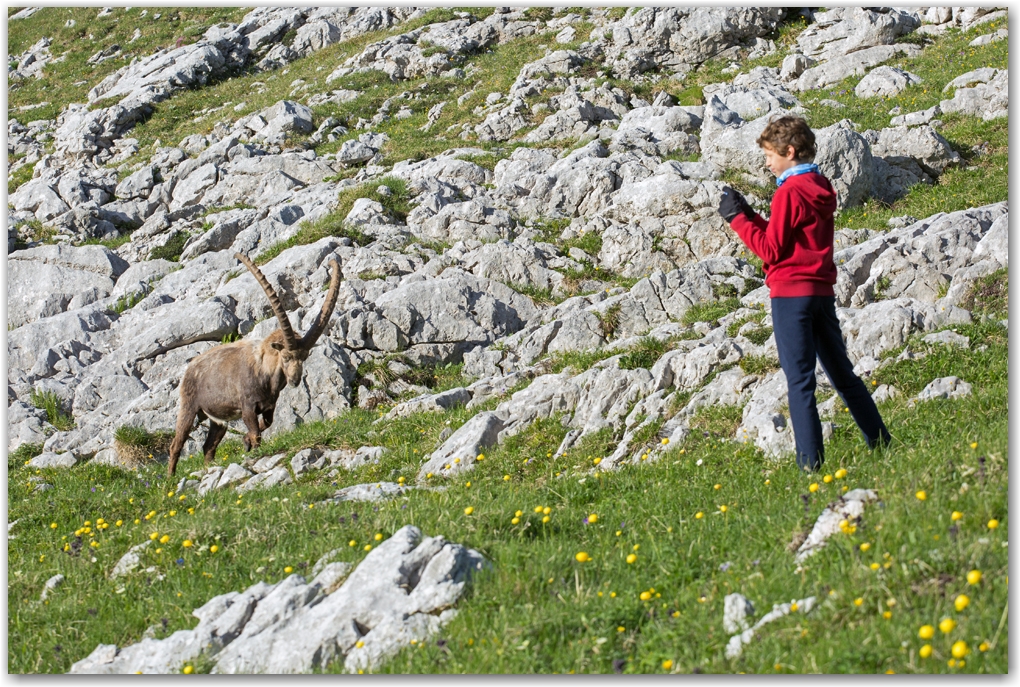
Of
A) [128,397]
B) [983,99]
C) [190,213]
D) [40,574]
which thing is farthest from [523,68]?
[40,574]

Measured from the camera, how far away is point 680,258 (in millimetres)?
17516

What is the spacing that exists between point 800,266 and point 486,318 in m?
10.6

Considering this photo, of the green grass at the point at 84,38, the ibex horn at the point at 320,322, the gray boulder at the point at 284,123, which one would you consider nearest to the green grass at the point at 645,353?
the ibex horn at the point at 320,322

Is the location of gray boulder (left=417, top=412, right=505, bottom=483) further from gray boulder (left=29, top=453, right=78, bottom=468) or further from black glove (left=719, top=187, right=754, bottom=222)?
gray boulder (left=29, top=453, right=78, bottom=468)

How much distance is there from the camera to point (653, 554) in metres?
5.45

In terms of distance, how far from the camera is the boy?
5945mm

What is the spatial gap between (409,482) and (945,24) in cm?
2715

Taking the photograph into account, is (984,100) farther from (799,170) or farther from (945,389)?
(799,170)

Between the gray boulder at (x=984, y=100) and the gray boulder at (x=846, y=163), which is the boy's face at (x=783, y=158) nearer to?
the gray boulder at (x=846, y=163)

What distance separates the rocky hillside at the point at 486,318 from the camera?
5312 millimetres

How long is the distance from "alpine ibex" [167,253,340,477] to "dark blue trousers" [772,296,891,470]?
29.1ft

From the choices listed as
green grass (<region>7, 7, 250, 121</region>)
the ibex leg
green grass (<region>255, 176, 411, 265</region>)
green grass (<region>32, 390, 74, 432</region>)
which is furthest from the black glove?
green grass (<region>7, 7, 250, 121</region>)

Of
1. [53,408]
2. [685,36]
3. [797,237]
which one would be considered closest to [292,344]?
[53,408]

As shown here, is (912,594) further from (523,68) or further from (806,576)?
(523,68)
